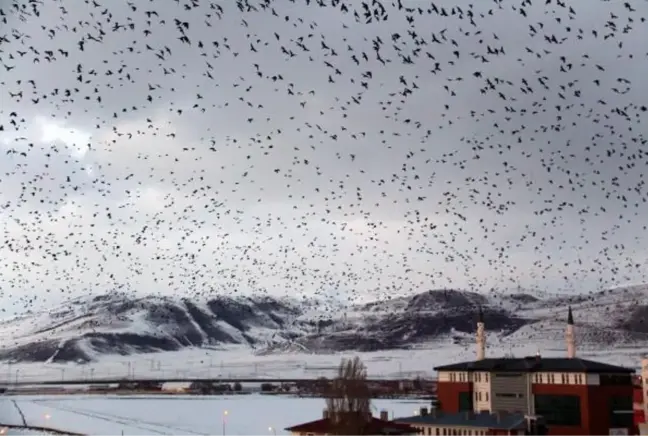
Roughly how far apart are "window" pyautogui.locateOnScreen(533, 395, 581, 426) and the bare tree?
22.9 metres

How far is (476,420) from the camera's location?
77500 mm

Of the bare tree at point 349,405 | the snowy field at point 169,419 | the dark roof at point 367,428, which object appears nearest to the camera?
the bare tree at point 349,405

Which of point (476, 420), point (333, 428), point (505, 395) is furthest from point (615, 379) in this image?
point (333, 428)

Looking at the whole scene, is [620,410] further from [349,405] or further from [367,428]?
[349,405]

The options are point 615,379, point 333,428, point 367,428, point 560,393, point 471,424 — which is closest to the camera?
point 367,428

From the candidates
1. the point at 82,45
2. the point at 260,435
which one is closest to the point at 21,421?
the point at 260,435

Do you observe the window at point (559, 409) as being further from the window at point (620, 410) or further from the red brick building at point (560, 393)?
the window at point (620, 410)

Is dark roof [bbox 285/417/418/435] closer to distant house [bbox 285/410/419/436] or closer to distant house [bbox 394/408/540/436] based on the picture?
distant house [bbox 285/410/419/436]

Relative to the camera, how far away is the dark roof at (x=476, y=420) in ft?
248

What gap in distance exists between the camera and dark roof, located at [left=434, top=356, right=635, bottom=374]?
290ft

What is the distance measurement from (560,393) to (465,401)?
522 inches

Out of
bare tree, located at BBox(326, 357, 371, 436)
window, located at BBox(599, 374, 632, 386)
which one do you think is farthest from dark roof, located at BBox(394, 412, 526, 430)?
window, located at BBox(599, 374, 632, 386)

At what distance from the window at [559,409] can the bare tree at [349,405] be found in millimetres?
22859

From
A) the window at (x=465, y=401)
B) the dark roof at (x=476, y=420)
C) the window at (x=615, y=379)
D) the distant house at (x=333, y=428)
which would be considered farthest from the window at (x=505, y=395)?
the distant house at (x=333, y=428)
